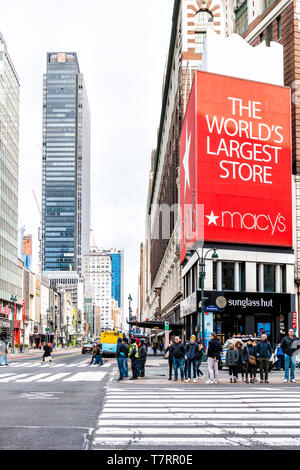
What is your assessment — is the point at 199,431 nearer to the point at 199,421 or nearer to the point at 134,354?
the point at 199,421

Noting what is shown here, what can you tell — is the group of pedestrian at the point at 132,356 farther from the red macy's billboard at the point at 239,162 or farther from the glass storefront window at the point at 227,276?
the red macy's billboard at the point at 239,162

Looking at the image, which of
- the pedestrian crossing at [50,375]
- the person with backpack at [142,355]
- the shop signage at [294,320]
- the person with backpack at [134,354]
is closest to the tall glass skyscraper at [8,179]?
the shop signage at [294,320]

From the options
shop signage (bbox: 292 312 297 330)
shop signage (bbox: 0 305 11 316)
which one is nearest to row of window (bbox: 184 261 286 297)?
shop signage (bbox: 292 312 297 330)

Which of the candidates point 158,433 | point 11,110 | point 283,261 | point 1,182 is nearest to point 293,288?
point 283,261

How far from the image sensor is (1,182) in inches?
3669

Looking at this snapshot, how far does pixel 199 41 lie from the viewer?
257 ft

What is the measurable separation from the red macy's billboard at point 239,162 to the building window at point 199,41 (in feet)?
76.1

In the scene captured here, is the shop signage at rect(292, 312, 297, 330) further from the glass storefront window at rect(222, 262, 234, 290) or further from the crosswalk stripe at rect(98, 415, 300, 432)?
the crosswalk stripe at rect(98, 415, 300, 432)

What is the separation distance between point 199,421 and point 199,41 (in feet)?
239

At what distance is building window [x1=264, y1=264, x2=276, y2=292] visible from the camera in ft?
176

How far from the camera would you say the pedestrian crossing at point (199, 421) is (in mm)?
9117

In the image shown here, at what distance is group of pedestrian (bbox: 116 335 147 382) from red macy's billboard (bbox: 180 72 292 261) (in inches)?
1043

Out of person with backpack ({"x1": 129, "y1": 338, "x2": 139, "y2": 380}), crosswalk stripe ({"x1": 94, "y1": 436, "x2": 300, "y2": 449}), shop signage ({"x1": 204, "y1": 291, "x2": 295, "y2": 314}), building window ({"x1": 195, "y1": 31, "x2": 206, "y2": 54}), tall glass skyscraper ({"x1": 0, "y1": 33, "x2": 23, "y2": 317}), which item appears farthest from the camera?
tall glass skyscraper ({"x1": 0, "y1": 33, "x2": 23, "y2": 317})

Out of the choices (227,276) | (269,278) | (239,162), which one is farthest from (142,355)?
(239,162)
